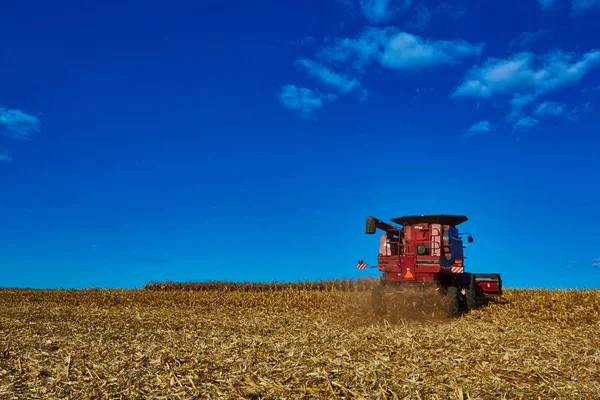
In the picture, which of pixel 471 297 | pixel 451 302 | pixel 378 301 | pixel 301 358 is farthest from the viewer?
pixel 471 297

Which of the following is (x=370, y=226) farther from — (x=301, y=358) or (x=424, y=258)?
(x=301, y=358)

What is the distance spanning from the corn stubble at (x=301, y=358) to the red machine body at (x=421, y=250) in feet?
3.64

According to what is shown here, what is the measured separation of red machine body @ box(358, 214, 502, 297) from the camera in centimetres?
1588

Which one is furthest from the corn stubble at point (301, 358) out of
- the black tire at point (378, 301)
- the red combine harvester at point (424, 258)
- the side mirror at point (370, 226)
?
the side mirror at point (370, 226)

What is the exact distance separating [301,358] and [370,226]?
8271 mm

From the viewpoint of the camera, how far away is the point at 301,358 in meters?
7.57

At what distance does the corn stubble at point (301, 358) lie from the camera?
610cm

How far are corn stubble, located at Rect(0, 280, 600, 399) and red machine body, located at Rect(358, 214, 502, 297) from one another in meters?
1.11

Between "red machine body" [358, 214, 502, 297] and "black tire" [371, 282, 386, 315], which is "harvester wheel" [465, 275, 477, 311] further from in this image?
"black tire" [371, 282, 386, 315]

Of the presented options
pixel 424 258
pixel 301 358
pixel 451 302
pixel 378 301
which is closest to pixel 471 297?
pixel 451 302

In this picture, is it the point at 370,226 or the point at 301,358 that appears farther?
the point at 370,226

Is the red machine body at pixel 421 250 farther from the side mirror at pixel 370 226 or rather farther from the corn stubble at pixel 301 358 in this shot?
the corn stubble at pixel 301 358

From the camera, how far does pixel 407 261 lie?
52.8ft

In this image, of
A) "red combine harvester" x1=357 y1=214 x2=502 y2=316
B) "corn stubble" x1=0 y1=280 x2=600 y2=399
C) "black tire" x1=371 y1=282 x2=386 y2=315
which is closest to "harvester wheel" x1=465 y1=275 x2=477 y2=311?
"red combine harvester" x1=357 y1=214 x2=502 y2=316
